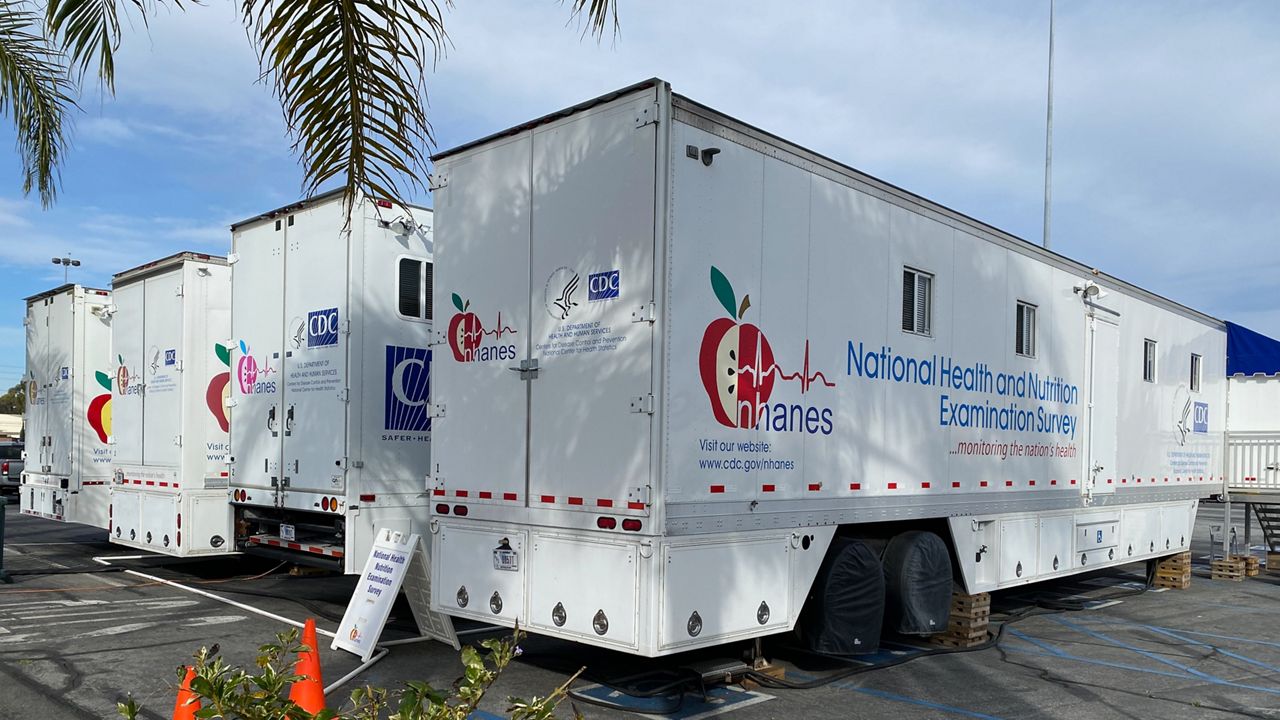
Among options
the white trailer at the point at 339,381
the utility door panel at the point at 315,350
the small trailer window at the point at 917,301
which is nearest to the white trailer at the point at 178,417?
the white trailer at the point at 339,381

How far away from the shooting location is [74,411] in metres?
14.1

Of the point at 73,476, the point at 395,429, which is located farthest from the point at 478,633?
the point at 73,476

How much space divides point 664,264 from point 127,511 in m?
9.01

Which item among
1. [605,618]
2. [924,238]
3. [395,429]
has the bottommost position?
[605,618]

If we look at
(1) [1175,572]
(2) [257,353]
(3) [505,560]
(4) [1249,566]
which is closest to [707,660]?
(3) [505,560]

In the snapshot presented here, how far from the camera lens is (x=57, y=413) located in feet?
47.9

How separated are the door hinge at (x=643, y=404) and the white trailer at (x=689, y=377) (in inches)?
0.7

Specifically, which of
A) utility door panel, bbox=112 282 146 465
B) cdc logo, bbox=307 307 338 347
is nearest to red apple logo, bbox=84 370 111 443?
Result: utility door panel, bbox=112 282 146 465

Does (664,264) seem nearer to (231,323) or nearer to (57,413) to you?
(231,323)

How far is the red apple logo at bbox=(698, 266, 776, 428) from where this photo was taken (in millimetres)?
6473

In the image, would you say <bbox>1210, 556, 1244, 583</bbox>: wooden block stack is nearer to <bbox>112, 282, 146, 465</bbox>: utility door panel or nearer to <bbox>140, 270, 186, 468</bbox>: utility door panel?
<bbox>140, 270, 186, 468</bbox>: utility door panel

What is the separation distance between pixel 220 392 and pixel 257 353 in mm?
1582

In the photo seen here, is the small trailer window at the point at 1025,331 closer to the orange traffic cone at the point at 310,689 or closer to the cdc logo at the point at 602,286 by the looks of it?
the cdc logo at the point at 602,286

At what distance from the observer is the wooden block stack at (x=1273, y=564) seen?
1590cm
